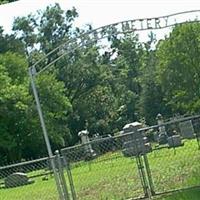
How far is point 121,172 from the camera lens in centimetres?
1416

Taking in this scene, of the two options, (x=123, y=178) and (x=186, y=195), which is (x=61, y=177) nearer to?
(x=186, y=195)

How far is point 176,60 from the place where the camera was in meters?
34.4

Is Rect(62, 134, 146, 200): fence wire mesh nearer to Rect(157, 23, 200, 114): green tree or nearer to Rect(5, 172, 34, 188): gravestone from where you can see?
Rect(5, 172, 34, 188): gravestone

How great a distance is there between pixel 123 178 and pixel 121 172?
1.72 m

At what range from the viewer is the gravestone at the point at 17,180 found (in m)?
17.8

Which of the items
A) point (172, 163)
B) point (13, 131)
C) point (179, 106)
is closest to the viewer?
point (172, 163)

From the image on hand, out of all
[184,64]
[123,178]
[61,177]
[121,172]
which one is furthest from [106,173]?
[184,64]

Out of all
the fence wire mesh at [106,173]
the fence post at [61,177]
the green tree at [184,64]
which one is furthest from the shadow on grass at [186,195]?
the green tree at [184,64]

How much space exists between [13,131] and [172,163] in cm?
2104

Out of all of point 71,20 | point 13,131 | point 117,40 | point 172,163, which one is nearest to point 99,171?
point 172,163

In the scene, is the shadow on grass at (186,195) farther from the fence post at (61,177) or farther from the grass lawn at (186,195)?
the fence post at (61,177)

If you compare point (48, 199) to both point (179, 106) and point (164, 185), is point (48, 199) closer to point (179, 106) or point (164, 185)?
point (164, 185)

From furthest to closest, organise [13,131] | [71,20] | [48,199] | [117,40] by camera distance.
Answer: [117,40] < [71,20] < [13,131] < [48,199]

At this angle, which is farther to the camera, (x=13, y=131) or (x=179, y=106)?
(x=179, y=106)
